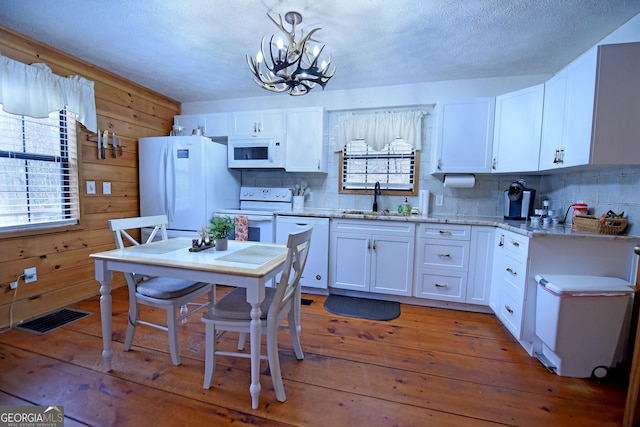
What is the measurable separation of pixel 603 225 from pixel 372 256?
1.70m

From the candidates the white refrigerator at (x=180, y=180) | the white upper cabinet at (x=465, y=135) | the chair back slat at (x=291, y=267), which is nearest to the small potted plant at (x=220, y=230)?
the chair back slat at (x=291, y=267)

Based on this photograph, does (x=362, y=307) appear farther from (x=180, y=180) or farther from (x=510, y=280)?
(x=180, y=180)

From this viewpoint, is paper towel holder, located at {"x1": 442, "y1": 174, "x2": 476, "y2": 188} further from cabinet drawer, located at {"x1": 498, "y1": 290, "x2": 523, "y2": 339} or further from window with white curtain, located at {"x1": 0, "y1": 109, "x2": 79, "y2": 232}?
window with white curtain, located at {"x1": 0, "y1": 109, "x2": 79, "y2": 232}

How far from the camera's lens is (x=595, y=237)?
1811mm

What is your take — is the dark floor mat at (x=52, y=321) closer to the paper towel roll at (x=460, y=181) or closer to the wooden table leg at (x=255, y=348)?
the wooden table leg at (x=255, y=348)

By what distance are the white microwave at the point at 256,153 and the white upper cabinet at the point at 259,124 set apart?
77mm

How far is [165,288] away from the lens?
1767 mm

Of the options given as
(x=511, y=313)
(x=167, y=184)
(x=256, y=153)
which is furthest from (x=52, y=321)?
(x=511, y=313)

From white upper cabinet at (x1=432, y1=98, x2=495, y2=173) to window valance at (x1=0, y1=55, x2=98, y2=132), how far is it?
11.3ft

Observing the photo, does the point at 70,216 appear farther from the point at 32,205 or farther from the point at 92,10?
the point at 92,10

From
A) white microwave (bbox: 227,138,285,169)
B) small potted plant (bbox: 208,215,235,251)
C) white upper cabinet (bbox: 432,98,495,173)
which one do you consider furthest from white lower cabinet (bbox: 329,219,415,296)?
small potted plant (bbox: 208,215,235,251)

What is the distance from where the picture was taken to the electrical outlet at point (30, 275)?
2.29m

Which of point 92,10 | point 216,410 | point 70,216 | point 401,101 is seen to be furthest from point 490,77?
point 70,216

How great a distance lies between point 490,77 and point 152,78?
3597 mm
